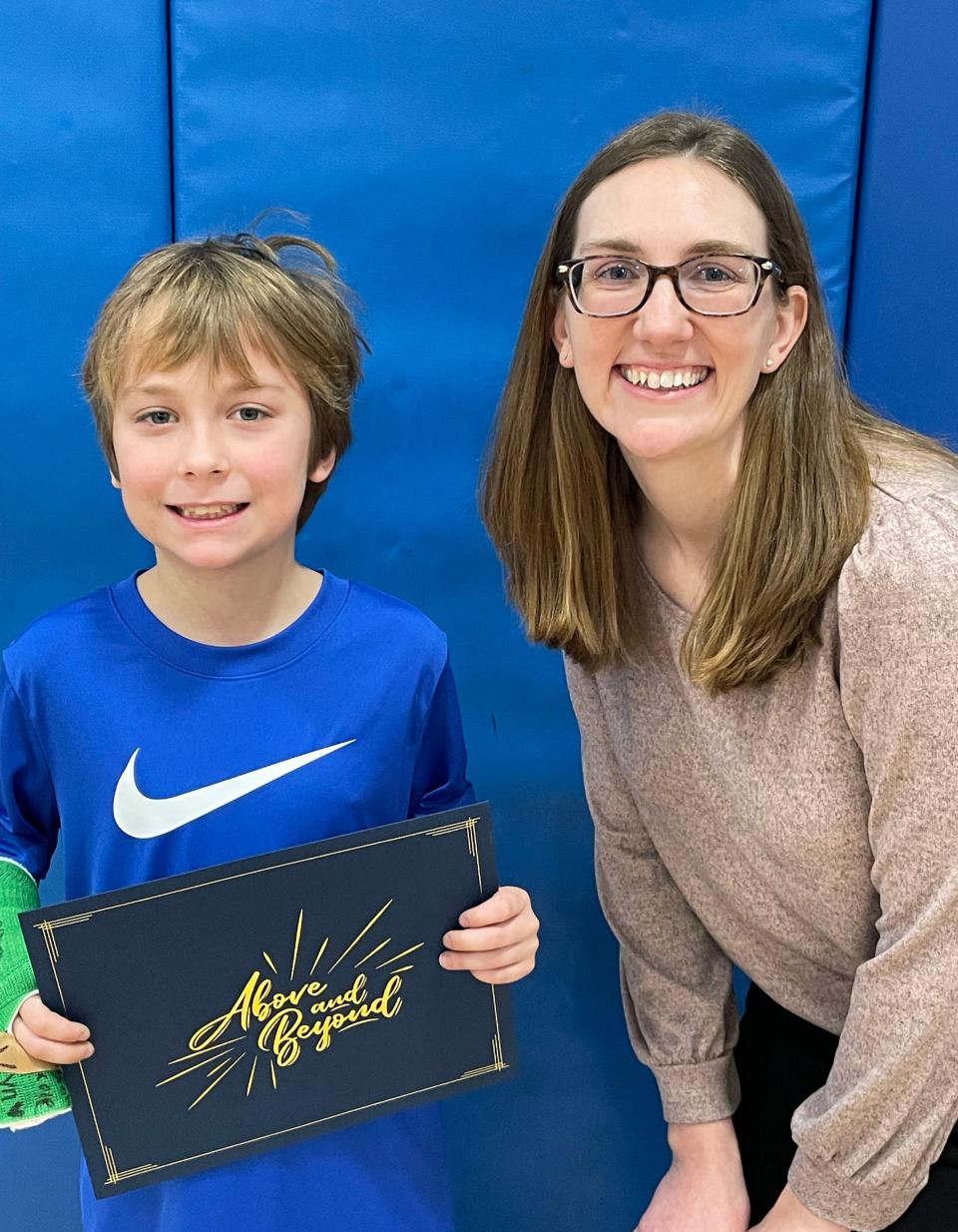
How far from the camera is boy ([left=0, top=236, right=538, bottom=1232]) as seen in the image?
1103 mm

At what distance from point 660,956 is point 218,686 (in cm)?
61

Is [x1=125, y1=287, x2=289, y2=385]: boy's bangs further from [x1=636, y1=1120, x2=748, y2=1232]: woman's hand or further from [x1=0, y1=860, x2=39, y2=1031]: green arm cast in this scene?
[x1=636, y1=1120, x2=748, y2=1232]: woman's hand

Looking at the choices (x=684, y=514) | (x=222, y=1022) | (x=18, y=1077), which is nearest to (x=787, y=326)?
(x=684, y=514)

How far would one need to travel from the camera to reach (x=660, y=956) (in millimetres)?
1416

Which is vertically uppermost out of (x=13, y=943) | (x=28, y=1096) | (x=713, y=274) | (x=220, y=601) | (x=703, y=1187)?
(x=713, y=274)

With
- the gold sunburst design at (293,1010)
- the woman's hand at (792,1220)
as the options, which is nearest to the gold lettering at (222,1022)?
the gold sunburst design at (293,1010)

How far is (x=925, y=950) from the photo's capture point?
1095 mm

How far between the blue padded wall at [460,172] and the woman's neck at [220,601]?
377 mm

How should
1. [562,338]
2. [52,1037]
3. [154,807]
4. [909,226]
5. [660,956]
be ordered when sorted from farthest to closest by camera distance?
1. [909,226]
2. [660,956]
3. [562,338]
4. [154,807]
5. [52,1037]

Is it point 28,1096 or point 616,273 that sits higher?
point 616,273

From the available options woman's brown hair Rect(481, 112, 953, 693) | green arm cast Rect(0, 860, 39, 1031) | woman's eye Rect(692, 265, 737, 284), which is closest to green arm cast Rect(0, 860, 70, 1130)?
green arm cast Rect(0, 860, 39, 1031)

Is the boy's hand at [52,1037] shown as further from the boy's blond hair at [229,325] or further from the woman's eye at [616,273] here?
the woman's eye at [616,273]

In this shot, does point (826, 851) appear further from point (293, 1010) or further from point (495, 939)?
point (293, 1010)

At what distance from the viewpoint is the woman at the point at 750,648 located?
1.10 meters
